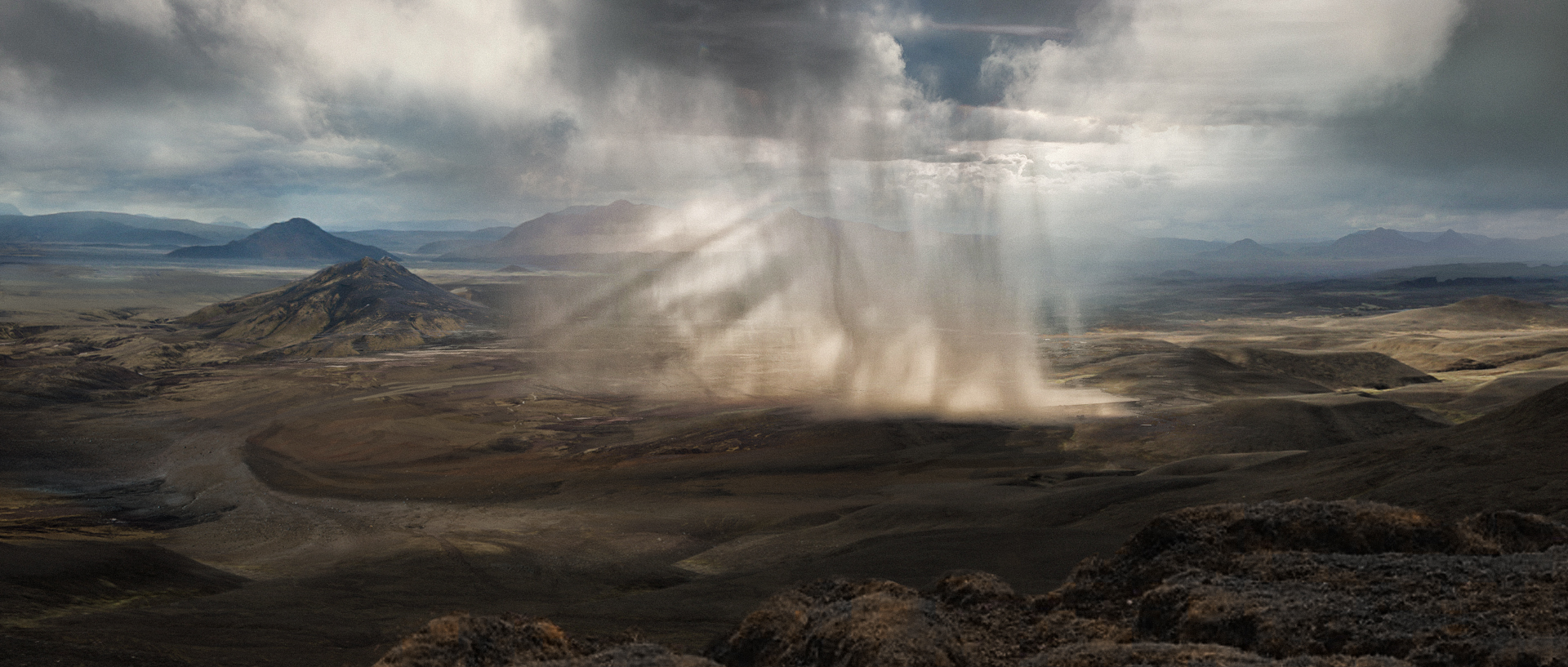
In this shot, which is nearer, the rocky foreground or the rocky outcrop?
the rocky foreground

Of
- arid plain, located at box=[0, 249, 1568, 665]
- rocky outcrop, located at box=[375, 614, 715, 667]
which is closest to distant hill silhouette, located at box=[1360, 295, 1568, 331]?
arid plain, located at box=[0, 249, 1568, 665]

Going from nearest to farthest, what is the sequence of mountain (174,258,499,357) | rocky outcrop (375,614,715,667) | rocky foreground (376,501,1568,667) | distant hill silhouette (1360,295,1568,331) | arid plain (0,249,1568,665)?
1. rocky foreground (376,501,1568,667)
2. rocky outcrop (375,614,715,667)
3. arid plain (0,249,1568,665)
4. mountain (174,258,499,357)
5. distant hill silhouette (1360,295,1568,331)

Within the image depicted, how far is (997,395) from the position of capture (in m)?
88.2

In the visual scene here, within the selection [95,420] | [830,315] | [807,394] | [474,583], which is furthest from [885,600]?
[830,315]

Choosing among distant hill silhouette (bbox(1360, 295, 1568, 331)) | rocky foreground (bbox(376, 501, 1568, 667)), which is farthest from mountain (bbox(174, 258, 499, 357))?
distant hill silhouette (bbox(1360, 295, 1568, 331))

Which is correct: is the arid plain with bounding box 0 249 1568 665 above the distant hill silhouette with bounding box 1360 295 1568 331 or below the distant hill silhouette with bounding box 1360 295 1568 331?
below

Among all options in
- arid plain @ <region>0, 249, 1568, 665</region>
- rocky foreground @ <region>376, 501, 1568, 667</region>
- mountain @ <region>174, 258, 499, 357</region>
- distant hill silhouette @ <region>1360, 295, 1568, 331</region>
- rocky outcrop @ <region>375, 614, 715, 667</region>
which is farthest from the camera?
distant hill silhouette @ <region>1360, 295, 1568, 331</region>

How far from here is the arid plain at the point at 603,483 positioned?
994 inches

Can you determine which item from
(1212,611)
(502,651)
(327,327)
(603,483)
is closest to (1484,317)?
(603,483)

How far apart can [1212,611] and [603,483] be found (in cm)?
4867

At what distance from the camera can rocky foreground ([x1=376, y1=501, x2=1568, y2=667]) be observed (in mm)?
11352

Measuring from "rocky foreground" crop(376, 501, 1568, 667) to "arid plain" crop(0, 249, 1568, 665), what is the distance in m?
3.96

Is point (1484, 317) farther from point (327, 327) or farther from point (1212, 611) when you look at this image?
point (327, 327)

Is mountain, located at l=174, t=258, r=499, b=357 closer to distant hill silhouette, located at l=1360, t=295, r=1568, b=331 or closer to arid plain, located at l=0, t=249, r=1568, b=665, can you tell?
arid plain, located at l=0, t=249, r=1568, b=665
